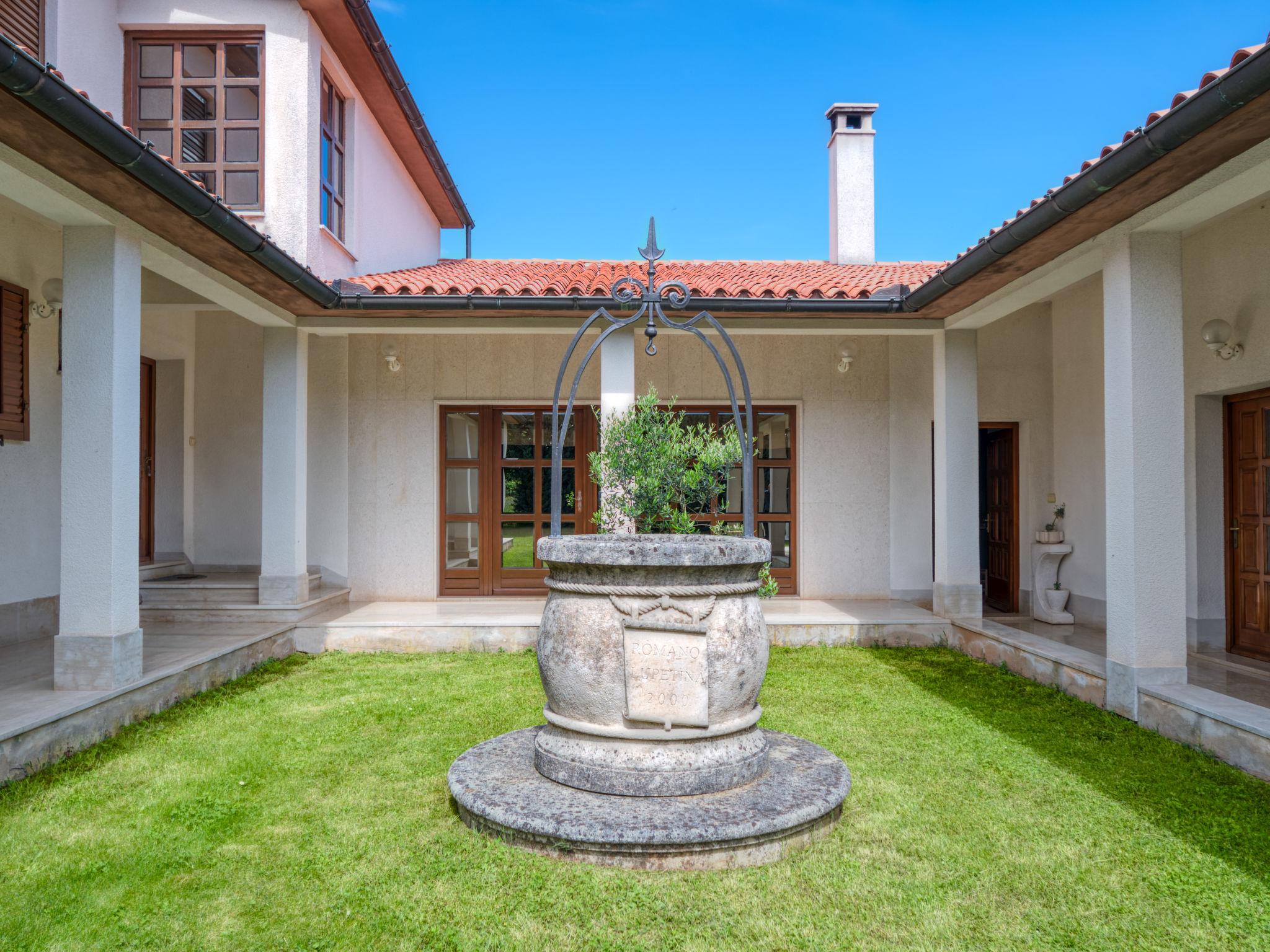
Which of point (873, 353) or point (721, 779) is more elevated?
point (873, 353)

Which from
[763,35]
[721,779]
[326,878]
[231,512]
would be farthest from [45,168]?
[763,35]

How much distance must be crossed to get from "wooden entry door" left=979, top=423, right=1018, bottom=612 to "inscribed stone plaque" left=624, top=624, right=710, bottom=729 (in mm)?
6997

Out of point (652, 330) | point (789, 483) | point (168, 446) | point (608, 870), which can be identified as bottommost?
point (608, 870)

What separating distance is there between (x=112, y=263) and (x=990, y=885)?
5.86m

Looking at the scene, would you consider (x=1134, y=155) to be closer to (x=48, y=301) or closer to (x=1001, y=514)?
(x=1001, y=514)

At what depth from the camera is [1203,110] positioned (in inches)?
152

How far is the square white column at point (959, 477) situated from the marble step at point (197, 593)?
22.5ft

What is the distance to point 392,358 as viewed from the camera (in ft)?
30.4

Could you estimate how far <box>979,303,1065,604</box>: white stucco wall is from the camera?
30.7ft

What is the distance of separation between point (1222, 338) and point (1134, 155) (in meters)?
2.90

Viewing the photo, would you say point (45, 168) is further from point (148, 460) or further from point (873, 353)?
point (873, 353)

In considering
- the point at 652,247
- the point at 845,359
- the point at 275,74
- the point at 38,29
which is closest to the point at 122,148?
the point at 652,247

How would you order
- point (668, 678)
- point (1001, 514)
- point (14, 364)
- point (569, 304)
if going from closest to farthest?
point (668, 678) < point (14, 364) < point (569, 304) < point (1001, 514)

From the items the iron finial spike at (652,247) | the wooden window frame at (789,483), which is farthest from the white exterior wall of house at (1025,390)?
the iron finial spike at (652,247)
